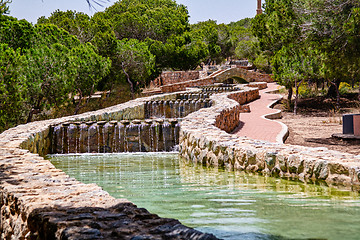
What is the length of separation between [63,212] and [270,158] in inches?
182

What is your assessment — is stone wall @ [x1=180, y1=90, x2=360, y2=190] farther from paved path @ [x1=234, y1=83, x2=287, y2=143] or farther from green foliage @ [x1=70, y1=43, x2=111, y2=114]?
green foliage @ [x1=70, y1=43, x2=111, y2=114]

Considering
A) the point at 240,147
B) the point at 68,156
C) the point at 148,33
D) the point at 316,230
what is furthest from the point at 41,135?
the point at 148,33

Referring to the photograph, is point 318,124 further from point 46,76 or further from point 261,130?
point 46,76

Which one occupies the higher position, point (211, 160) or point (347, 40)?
point (347, 40)

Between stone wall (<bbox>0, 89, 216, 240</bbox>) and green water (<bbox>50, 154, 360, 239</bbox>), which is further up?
stone wall (<bbox>0, 89, 216, 240</bbox>)

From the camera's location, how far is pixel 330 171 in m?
6.62

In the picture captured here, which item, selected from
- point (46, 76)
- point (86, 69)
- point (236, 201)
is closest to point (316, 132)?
point (236, 201)

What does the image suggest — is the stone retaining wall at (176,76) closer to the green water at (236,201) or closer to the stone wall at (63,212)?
the green water at (236,201)

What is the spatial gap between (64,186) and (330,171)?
4.09m

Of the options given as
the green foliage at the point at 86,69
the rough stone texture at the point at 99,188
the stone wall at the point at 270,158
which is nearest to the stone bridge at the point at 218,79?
the green foliage at the point at 86,69

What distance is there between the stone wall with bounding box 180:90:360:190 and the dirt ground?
181 inches

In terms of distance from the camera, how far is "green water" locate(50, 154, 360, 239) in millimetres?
4395

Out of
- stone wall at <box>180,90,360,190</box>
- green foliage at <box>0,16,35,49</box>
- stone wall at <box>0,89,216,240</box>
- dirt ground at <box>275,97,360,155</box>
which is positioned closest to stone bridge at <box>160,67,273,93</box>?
dirt ground at <box>275,97,360,155</box>

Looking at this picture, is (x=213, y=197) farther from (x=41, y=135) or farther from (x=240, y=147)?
(x=41, y=135)
